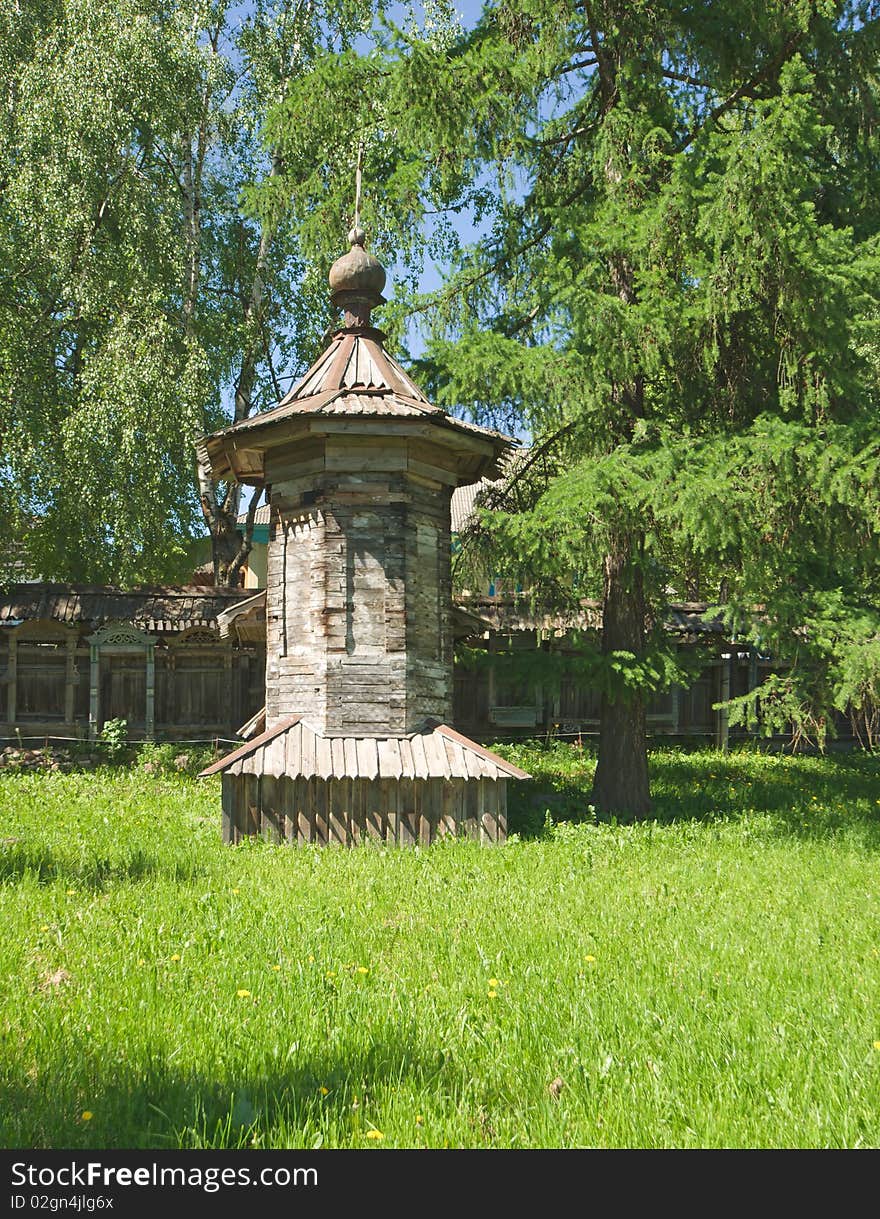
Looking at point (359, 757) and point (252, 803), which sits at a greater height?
point (359, 757)

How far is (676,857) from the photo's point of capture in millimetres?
9984

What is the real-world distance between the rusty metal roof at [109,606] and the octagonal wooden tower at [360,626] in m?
7.97

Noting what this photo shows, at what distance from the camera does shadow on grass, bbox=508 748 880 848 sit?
12094 millimetres

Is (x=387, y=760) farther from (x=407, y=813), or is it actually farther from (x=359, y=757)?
(x=407, y=813)

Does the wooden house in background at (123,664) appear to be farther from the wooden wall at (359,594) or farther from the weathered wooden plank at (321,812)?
the weathered wooden plank at (321,812)

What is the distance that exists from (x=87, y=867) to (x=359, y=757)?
323 cm

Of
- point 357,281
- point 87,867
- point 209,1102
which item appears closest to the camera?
point 209,1102

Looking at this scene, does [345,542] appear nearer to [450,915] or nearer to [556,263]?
[556,263]

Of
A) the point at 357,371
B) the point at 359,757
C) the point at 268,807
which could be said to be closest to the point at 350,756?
the point at 359,757

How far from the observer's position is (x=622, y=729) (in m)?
13.1

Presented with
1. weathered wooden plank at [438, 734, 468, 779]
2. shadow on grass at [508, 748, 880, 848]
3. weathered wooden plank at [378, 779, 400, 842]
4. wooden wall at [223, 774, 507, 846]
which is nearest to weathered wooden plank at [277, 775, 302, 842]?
wooden wall at [223, 774, 507, 846]

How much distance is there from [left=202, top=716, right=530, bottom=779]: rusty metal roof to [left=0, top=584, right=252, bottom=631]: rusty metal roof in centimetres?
903

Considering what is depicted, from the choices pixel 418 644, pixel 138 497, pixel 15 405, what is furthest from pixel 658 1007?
pixel 15 405

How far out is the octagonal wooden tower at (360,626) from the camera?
10.6 m
